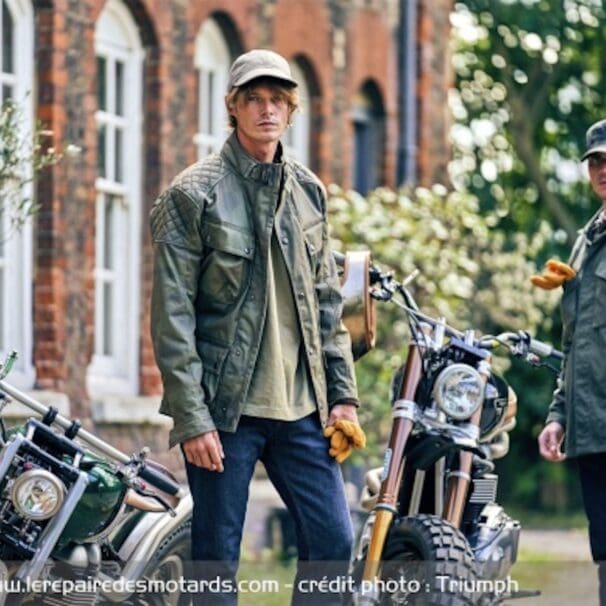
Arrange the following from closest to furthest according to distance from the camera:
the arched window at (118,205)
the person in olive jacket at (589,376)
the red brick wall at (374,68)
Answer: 1. the person in olive jacket at (589,376)
2. the arched window at (118,205)
3. the red brick wall at (374,68)

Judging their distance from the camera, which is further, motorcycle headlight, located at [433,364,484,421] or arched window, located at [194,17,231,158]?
arched window, located at [194,17,231,158]

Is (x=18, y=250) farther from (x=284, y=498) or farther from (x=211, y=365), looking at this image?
(x=211, y=365)

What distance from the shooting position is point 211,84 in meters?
17.4

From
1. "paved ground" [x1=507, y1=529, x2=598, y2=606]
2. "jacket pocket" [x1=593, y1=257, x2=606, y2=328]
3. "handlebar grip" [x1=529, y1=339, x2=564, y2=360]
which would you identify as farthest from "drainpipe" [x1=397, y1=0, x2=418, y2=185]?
"jacket pocket" [x1=593, y1=257, x2=606, y2=328]

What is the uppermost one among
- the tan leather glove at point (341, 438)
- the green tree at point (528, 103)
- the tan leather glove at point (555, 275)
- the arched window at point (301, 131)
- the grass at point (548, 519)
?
the green tree at point (528, 103)

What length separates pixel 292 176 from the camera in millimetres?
8258

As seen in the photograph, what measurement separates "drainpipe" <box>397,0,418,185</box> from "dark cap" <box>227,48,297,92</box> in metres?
12.5

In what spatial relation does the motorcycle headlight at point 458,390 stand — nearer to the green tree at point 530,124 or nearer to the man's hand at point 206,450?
the man's hand at point 206,450

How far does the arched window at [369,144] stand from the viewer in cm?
2064

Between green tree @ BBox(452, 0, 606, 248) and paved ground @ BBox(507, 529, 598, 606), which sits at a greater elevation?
green tree @ BBox(452, 0, 606, 248)

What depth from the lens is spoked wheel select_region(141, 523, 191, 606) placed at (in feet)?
30.1

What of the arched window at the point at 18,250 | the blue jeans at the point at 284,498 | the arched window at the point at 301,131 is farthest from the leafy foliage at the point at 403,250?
the blue jeans at the point at 284,498

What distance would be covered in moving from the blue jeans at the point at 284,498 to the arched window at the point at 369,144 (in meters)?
12.6

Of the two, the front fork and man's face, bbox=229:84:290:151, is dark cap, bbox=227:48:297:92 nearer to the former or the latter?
man's face, bbox=229:84:290:151
